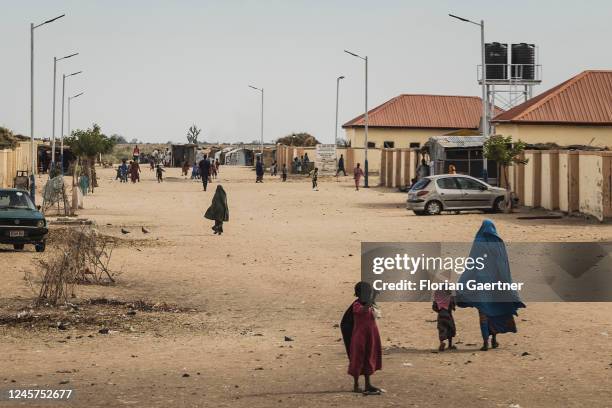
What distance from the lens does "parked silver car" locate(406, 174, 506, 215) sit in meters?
42.4

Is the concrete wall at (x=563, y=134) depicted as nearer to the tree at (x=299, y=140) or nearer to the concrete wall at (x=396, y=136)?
the concrete wall at (x=396, y=136)

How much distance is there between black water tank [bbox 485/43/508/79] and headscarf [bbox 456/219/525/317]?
249ft

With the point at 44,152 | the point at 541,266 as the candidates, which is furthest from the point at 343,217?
the point at 44,152

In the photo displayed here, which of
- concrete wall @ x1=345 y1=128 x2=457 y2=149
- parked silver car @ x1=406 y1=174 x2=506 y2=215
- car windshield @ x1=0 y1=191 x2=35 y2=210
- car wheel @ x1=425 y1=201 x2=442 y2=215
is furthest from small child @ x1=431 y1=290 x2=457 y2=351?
concrete wall @ x1=345 y1=128 x2=457 y2=149

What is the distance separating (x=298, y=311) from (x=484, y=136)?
34.0m

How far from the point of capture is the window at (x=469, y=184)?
42.7 m

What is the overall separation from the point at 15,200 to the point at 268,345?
1481 cm

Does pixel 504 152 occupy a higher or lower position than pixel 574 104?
lower

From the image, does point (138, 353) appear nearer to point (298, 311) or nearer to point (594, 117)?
point (298, 311)

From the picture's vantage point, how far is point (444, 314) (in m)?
14.9

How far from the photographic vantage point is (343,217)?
1660 inches

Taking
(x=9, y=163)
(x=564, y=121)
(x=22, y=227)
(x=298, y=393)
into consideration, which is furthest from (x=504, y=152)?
(x=298, y=393)

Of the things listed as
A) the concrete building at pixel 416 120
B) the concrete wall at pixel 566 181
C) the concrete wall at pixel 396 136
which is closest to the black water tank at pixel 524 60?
the concrete building at pixel 416 120

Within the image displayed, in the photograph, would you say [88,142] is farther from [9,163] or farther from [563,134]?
[563,134]
